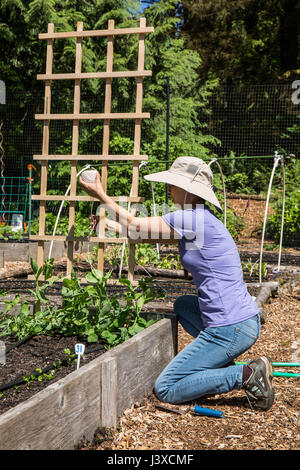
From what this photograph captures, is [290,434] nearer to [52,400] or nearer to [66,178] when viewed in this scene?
[52,400]

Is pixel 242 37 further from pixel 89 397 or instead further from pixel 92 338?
pixel 89 397

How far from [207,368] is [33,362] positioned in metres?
0.79

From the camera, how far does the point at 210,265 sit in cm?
226

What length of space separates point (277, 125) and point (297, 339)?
35.8 feet

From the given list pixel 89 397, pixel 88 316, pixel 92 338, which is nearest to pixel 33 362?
pixel 92 338

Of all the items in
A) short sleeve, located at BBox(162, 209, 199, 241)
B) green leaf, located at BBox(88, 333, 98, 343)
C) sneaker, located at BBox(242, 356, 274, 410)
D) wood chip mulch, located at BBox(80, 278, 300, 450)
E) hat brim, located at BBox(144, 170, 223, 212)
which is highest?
hat brim, located at BBox(144, 170, 223, 212)

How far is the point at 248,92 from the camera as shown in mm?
12719

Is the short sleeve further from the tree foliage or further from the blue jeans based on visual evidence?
the tree foliage

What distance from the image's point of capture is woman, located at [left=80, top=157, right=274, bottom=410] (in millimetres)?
2225

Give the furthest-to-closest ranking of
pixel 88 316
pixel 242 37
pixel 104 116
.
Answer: pixel 242 37, pixel 104 116, pixel 88 316

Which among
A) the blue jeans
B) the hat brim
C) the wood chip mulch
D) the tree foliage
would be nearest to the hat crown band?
the hat brim

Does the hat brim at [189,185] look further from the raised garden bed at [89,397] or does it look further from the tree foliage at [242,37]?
the tree foliage at [242,37]

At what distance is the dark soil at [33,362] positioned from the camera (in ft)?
6.34

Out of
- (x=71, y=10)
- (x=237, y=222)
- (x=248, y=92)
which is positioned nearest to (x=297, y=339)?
(x=237, y=222)
